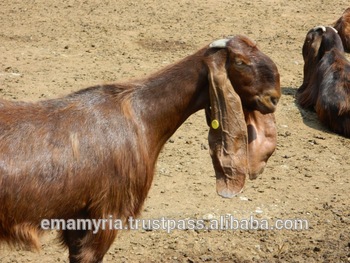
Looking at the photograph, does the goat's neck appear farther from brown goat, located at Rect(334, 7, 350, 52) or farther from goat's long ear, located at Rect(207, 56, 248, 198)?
brown goat, located at Rect(334, 7, 350, 52)

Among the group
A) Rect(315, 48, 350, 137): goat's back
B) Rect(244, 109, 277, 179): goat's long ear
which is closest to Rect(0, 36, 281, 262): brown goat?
Rect(244, 109, 277, 179): goat's long ear

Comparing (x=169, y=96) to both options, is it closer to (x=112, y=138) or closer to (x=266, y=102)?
(x=112, y=138)

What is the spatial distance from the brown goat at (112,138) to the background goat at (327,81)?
4336 mm

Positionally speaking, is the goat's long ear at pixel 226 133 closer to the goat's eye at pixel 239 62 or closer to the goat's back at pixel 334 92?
the goat's eye at pixel 239 62

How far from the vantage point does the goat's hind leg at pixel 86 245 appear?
400 centimetres

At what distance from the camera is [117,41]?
10477mm

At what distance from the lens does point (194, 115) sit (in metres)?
7.88

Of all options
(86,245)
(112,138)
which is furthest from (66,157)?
(86,245)

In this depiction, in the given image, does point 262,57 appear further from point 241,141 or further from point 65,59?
point 65,59

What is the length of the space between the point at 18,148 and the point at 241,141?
4.35 ft

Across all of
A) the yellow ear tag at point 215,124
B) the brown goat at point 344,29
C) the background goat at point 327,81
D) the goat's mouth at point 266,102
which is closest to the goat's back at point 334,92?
the background goat at point 327,81

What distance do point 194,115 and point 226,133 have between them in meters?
3.96

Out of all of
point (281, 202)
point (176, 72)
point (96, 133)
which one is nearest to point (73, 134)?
point (96, 133)

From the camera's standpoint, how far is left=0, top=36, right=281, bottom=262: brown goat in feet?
12.2
